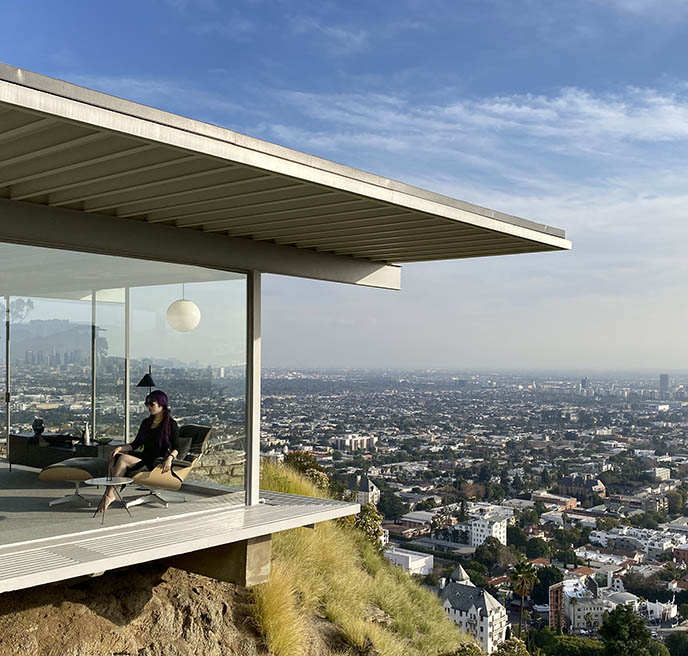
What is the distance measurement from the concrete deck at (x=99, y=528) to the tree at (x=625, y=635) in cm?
1757

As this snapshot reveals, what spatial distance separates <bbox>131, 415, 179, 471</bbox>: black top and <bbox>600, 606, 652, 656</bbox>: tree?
1868cm

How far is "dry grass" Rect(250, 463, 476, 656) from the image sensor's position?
743cm

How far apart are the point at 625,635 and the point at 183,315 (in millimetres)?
19058

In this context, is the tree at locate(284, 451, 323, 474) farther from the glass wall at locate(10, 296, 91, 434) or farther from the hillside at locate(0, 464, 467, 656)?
the glass wall at locate(10, 296, 91, 434)

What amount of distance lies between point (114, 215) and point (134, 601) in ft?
10.8

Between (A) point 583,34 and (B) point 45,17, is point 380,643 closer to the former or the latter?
(B) point 45,17

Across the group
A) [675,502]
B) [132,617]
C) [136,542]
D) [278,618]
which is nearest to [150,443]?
[136,542]

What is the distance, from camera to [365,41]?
101 feet

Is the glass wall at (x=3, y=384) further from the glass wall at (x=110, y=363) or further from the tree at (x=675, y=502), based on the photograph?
the tree at (x=675, y=502)

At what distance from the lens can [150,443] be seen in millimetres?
6465

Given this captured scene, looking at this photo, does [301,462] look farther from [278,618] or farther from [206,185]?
[206,185]

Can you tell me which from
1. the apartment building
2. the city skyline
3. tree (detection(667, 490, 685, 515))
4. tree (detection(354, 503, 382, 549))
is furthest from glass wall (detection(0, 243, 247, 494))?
tree (detection(667, 490, 685, 515))

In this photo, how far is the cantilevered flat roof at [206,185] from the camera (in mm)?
3678

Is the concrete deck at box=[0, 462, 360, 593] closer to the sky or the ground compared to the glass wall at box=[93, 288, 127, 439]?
closer to the ground
